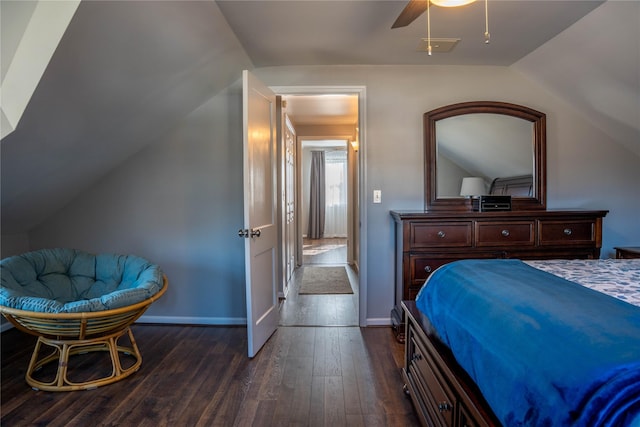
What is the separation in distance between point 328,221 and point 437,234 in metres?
6.53

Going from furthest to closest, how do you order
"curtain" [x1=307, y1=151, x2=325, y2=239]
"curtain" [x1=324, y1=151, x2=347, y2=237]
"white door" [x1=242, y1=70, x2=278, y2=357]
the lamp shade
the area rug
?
"curtain" [x1=324, y1=151, x2=347, y2=237], "curtain" [x1=307, y1=151, x2=325, y2=239], the area rug, the lamp shade, "white door" [x1=242, y1=70, x2=278, y2=357]

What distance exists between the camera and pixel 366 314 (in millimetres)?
3066

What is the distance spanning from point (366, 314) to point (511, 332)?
2.13 metres

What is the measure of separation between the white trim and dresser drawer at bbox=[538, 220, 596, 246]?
8.52ft

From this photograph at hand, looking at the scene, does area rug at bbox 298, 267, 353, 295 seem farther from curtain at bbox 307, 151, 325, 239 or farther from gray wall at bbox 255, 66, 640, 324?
curtain at bbox 307, 151, 325, 239

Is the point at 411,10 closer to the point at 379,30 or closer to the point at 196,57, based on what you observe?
the point at 379,30

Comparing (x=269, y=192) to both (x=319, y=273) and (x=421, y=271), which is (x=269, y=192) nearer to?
(x=421, y=271)

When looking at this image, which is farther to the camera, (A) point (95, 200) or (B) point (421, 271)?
(A) point (95, 200)

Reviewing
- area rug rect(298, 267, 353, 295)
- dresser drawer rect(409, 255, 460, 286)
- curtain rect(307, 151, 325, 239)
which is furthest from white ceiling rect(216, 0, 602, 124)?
curtain rect(307, 151, 325, 239)

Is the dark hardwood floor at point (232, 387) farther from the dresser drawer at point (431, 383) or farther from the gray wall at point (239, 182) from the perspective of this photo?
the gray wall at point (239, 182)

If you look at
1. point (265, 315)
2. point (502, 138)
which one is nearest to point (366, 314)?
point (265, 315)

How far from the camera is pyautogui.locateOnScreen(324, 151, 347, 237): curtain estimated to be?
8984mm

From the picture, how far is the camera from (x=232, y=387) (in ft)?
6.92

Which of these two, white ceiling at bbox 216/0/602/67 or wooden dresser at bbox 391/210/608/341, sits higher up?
white ceiling at bbox 216/0/602/67
